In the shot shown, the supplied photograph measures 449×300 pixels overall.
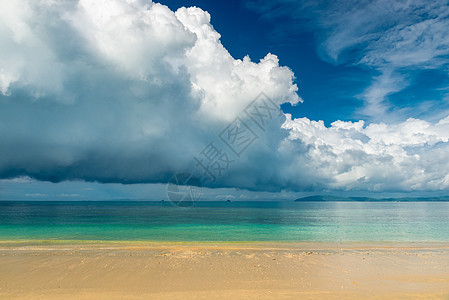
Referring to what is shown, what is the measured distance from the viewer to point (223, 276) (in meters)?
17.7

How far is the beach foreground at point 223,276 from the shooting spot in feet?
47.7

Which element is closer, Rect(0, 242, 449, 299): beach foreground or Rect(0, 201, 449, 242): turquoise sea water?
Rect(0, 242, 449, 299): beach foreground

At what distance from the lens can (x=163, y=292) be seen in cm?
1483

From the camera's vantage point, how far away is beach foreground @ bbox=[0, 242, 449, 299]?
1454 centimetres

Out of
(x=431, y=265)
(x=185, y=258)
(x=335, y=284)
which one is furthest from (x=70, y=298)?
(x=431, y=265)

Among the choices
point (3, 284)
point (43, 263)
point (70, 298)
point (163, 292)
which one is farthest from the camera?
point (43, 263)

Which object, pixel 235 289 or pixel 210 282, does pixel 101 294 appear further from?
pixel 235 289

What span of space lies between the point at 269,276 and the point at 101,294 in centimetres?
985

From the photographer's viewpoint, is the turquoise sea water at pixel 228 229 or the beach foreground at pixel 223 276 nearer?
the beach foreground at pixel 223 276

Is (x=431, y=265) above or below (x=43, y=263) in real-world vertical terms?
above

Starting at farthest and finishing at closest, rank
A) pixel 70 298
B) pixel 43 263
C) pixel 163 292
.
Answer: pixel 43 263, pixel 163 292, pixel 70 298

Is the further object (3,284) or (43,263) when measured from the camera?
(43,263)

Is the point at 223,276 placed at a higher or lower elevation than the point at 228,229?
higher

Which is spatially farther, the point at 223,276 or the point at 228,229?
the point at 228,229
